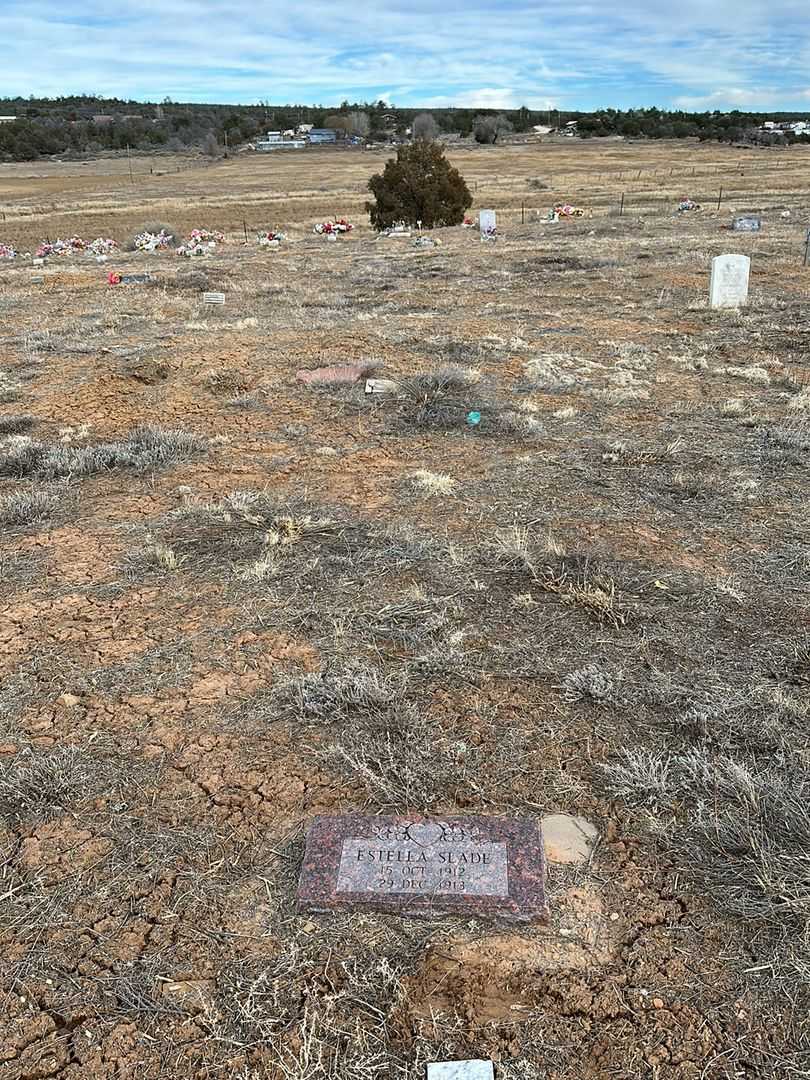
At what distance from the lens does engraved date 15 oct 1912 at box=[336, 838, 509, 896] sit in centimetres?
269

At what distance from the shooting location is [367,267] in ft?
57.0

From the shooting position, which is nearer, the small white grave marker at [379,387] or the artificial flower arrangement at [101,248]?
the small white grave marker at [379,387]

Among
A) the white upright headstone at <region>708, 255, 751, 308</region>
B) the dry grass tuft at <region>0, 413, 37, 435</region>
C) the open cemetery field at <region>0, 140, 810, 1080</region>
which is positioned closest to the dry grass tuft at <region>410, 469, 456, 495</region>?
the open cemetery field at <region>0, 140, 810, 1080</region>

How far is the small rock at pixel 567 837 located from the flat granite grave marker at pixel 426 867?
0.08 meters

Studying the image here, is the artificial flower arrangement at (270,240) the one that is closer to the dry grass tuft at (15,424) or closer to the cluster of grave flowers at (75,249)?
the cluster of grave flowers at (75,249)

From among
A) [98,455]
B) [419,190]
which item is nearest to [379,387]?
[98,455]

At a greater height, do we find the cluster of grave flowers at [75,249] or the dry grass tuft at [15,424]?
the cluster of grave flowers at [75,249]

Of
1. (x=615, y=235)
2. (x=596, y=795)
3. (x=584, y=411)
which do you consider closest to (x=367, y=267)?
(x=615, y=235)

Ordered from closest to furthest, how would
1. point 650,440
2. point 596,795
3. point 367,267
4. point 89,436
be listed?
point 596,795, point 650,440, point 89,436, point 367,267

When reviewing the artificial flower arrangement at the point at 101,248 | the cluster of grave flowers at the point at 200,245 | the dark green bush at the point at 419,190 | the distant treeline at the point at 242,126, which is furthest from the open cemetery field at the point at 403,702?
the distant treeline at the point at 242,126

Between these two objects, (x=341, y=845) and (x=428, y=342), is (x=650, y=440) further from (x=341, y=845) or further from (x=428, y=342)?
(x=341, y=845)

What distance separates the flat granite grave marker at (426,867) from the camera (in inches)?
104

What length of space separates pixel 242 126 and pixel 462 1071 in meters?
127

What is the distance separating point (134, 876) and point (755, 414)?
22.6ft
